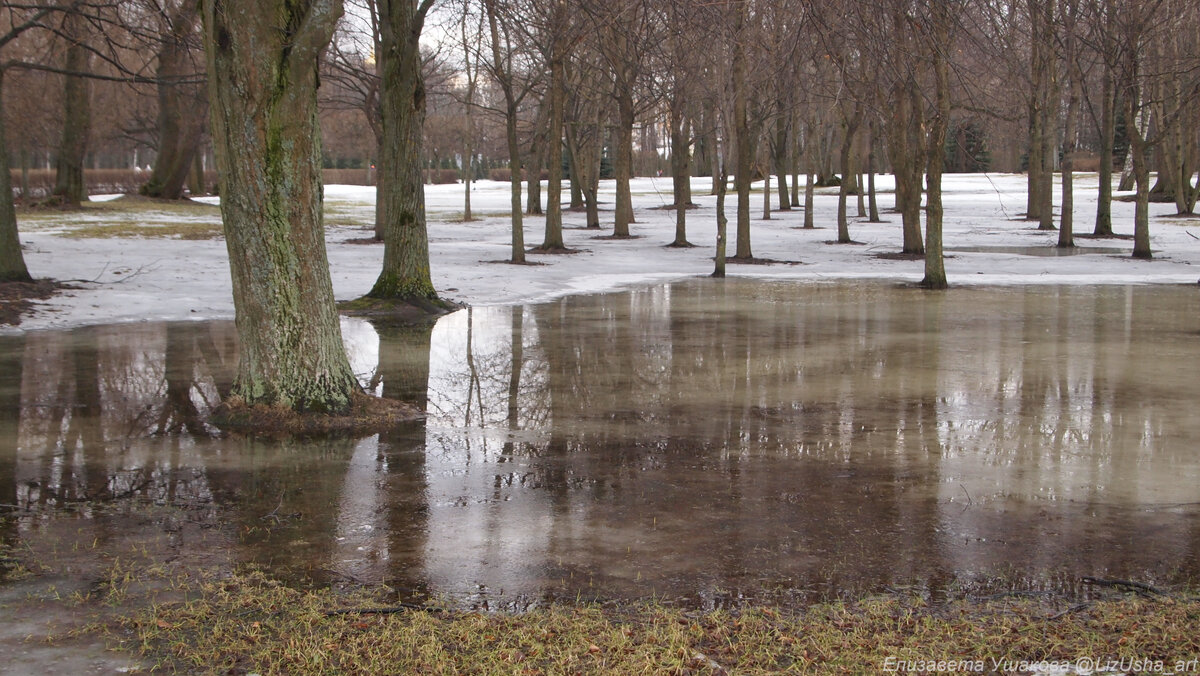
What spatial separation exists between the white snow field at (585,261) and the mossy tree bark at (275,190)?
23.2 feet

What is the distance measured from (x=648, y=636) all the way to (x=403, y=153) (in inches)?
492

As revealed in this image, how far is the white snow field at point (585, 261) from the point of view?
57.1ft

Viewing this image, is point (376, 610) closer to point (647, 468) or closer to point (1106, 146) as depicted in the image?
point (647, 468)

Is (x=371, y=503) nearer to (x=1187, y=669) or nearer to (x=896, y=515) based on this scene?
(x=896, y=515)

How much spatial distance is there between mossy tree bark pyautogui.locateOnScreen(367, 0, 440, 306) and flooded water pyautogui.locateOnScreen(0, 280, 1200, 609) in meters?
2.97

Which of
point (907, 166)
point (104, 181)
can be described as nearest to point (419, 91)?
point (907, 166)

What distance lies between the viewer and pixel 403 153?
15742 mm

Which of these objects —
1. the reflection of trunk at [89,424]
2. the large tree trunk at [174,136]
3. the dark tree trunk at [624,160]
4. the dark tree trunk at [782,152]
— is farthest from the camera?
the dark tree trunk at [782,152]

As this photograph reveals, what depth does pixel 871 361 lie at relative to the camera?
11844mm

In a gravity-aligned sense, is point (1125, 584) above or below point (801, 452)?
below

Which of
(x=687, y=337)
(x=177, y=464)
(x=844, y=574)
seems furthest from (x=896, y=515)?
(x=687, y=337)

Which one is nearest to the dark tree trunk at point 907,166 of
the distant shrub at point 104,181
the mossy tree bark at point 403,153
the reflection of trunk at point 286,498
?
the mossy tree bark at point 403,153

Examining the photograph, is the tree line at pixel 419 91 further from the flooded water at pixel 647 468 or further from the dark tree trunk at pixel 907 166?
the flooded water at pixel 647 468

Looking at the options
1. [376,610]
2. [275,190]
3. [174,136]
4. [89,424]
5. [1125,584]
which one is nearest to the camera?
[376,610]
